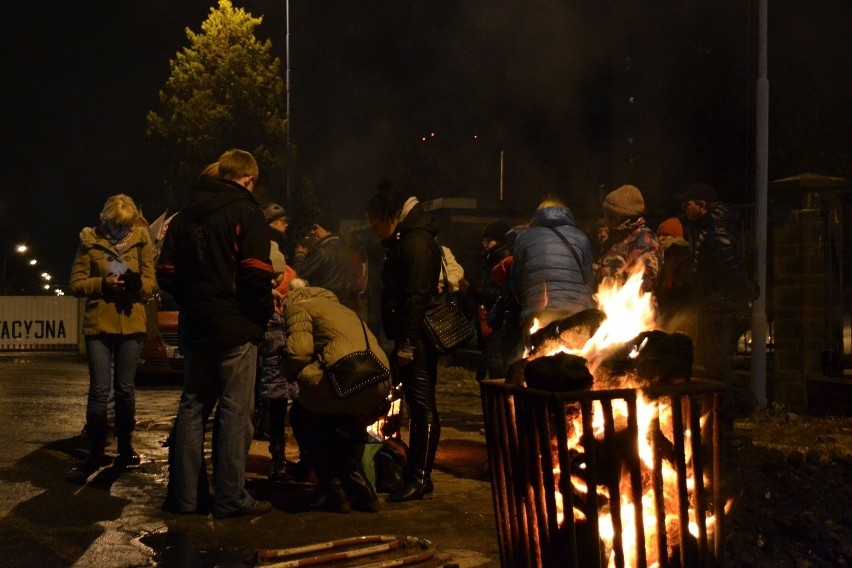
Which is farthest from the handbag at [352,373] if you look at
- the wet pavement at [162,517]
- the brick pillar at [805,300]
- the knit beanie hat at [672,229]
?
the brick pillar at [805,300]

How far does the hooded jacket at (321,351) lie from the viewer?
5.93 m

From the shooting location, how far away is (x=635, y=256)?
19.8ft

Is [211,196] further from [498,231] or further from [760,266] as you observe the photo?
[760,266]

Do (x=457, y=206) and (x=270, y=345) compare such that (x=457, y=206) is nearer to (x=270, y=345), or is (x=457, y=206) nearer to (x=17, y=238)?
(x=270, y=345)

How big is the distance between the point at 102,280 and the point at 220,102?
32.4m

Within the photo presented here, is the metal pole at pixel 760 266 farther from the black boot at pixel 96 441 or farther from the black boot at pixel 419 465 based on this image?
the black boot at pixel 96 441

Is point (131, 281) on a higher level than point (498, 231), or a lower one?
lower

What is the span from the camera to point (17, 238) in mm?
86938

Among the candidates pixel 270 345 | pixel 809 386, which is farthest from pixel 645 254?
pixel 809 386

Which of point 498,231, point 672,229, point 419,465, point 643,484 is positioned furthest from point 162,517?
point 672,229

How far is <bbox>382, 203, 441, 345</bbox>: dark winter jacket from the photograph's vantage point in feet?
20.4

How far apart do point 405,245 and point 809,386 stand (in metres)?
5.73

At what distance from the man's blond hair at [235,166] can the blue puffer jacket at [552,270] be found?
1.76 meters

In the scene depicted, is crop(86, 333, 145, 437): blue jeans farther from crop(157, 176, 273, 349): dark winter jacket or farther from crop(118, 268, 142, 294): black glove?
crop(157, 176, 273, 349): dark winter jacket
